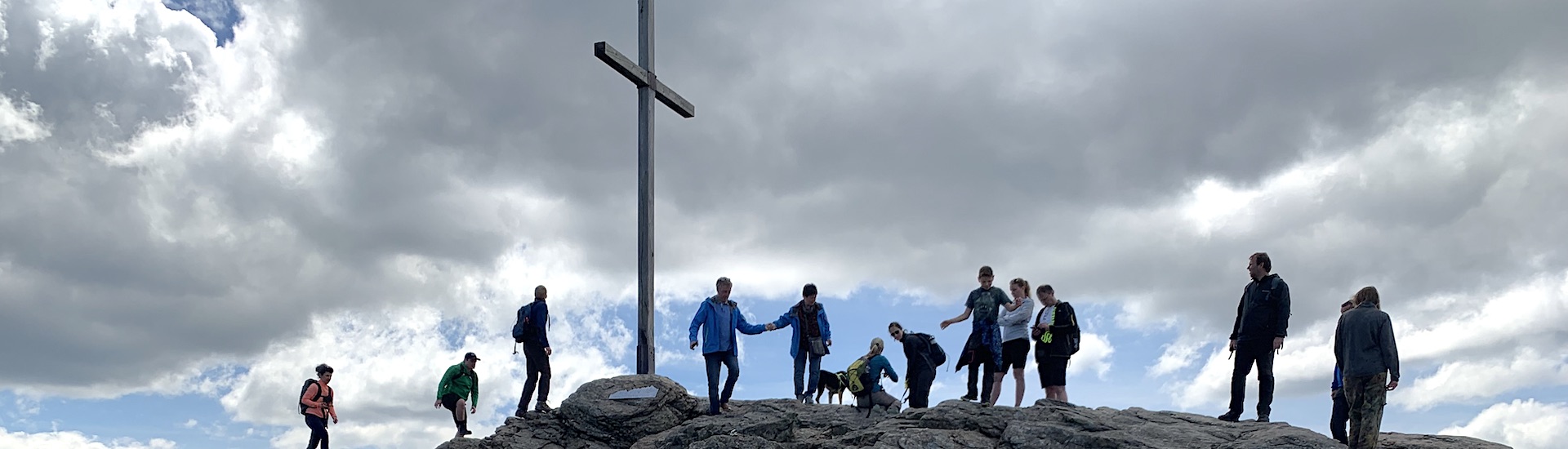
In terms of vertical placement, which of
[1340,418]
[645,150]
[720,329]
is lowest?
[1340,418]

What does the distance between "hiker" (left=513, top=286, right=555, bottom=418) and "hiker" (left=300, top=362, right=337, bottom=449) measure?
294 cm

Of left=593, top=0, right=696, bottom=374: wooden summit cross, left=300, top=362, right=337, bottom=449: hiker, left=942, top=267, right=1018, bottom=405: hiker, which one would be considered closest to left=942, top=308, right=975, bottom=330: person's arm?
left=942, top=267, right=1018, bottom=405: hiker

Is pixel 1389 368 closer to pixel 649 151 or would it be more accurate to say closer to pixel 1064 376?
pixel 1064 376

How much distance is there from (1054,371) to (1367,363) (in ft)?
13.3

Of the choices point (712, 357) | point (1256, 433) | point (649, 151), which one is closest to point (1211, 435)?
point (1256, 433)

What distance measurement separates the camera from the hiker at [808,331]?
664 inches

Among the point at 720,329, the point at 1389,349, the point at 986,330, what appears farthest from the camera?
the point at 720,329

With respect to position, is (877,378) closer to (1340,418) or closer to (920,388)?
(920,388)

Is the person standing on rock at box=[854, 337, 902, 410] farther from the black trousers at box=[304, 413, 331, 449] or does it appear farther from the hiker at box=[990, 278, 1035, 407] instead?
the black trousers at box=[304, 413, 331, 449]

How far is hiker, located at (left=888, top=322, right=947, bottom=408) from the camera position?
16.2m

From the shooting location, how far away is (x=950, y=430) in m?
15.3

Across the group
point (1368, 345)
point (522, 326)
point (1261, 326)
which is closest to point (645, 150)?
point (522, 326)

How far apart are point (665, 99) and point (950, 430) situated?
8.71 meters

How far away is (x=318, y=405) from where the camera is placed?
17.1m
